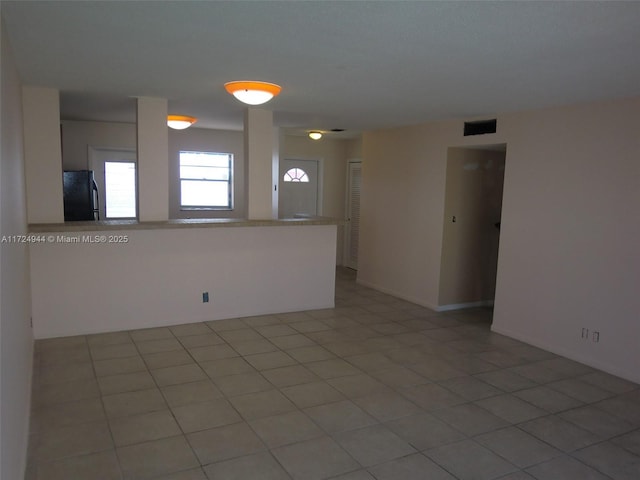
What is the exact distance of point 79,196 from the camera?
6.06 m

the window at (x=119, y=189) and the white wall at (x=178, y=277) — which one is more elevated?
the window at (x=119, y=189)

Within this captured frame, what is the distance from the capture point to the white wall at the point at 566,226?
3.88 meters

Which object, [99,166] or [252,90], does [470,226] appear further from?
[99,166]

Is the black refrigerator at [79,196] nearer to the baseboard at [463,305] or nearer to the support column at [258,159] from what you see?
the support column at [258,159]

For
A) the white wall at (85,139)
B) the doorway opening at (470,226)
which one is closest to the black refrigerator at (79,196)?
the white wall at (85,139)

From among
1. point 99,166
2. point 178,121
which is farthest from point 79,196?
point 178,121

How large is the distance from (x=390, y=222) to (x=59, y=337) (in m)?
4.22

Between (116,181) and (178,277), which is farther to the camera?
(116,181)

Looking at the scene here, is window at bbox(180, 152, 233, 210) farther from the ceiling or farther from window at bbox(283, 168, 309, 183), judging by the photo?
the ceiling

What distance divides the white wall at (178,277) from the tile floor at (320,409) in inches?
9.3

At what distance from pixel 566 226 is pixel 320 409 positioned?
2.85 meters

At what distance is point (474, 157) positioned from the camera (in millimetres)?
5793

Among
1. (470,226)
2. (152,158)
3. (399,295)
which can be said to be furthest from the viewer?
(399,295)

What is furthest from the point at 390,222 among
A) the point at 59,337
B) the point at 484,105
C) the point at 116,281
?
the point at 59,337
